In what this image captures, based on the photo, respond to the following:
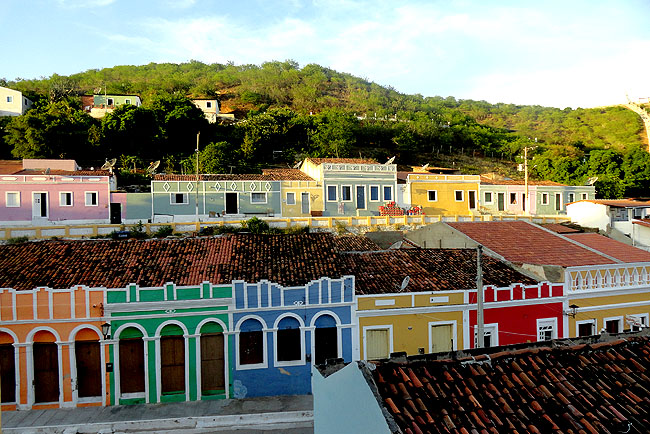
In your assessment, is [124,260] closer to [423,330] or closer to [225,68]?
[423,330]

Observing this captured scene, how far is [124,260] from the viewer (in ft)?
47.1

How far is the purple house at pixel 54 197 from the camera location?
89.7 feet

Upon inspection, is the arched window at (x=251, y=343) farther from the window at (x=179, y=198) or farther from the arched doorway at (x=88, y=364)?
the window at (x=179, y=198)

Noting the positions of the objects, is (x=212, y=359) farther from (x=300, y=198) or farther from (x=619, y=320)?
(x=300, y=198)

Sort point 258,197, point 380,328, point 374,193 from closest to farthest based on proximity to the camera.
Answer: point 380,328 < point 258,197 < point 374,193

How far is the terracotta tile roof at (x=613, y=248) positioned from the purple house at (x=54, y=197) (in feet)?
92.0

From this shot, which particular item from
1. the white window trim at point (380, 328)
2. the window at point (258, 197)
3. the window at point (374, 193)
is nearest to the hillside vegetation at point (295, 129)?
the window at point (258, 197)

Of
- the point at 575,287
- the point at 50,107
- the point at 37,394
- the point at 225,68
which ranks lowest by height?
the point at 37,394

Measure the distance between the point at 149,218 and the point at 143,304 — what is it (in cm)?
1931

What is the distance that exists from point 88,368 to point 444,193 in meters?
29.0

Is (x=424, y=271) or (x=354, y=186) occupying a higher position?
(x=354, y=186)

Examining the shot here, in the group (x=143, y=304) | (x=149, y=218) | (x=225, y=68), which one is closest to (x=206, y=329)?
(x=143, y=304)

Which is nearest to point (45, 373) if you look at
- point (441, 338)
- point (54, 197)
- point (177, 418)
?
point (177, 418)

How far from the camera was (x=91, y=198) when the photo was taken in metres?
28.8
